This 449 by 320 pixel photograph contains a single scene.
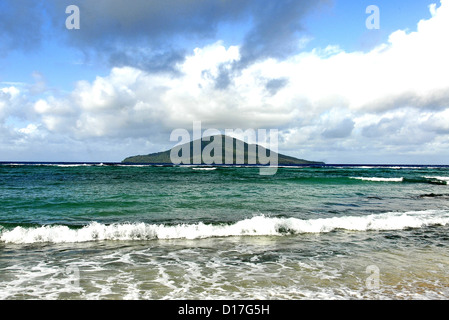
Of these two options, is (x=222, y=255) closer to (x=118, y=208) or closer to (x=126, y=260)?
(x=126, y=260)

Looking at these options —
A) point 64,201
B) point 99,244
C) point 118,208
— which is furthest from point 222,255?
point 64,201

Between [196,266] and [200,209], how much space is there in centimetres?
1035

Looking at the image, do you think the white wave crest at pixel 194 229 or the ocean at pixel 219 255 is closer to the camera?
the ocean at pixel 219 255

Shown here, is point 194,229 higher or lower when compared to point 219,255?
higher

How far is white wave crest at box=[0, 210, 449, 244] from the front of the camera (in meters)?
11.9

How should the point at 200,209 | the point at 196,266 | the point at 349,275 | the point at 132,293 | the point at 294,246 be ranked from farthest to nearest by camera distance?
the point at 200,209 < the point at 294,246 < the point at 196,266 < the point at 349,275 < the point at 132,293

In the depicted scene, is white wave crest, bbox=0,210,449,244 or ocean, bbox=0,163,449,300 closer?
ocean, bbox=0,163,449,300

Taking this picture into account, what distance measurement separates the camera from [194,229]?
42.9ft

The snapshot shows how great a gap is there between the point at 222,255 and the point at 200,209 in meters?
9.22

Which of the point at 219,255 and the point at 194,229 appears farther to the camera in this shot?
the point at 194,229

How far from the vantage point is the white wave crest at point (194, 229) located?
39.2ft
